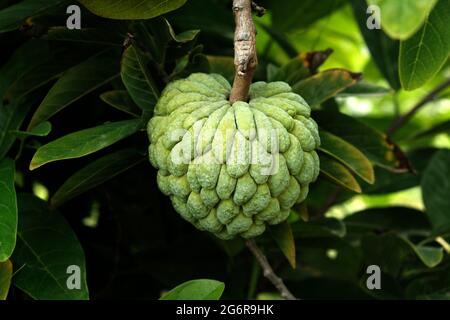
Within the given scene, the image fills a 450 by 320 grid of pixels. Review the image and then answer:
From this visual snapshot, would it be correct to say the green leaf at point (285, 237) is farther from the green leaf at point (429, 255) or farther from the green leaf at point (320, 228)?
the green leaf at point (429, 255)

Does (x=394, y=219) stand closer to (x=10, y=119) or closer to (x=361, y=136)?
(x=361, y=136)

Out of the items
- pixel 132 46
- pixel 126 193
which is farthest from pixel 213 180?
pixel 126 193

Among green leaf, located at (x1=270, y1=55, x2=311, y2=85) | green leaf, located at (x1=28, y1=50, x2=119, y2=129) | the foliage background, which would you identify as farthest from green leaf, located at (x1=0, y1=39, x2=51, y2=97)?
green leaf, located at (x1=270, y1=55, x2=311, y2=85)

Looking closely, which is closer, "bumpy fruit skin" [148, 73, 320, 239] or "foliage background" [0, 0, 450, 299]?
"bumpy fruit skin" [148, 73, 320, 239]

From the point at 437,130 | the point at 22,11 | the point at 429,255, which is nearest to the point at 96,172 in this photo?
the point at 22,11

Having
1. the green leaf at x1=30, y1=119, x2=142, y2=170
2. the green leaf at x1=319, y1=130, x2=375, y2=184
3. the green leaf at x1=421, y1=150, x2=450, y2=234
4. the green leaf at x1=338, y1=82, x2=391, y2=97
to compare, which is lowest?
the green leaf at x1=421, y1=150, x2=450, y2=234

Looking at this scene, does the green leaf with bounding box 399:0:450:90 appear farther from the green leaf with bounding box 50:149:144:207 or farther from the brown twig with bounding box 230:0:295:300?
the green leaf with bounding box 50:149:144:207
